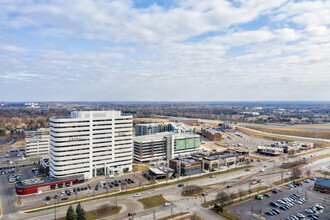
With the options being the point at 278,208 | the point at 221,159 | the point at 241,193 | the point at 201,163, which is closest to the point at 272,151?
the point at 221,159

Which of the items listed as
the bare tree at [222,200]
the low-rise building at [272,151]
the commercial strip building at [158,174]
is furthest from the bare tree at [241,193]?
the low-rise building at [272,151]

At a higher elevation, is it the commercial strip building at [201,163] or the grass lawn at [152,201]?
→ the commercial strip building at [201,163]

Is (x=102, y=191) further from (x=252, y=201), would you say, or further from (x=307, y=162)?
(x=307, y=162)

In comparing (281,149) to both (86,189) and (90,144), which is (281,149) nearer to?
(90,144)

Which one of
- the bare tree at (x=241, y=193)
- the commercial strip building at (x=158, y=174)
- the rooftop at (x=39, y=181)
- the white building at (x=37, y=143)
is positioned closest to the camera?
the bare tree at (x=241, y=193)

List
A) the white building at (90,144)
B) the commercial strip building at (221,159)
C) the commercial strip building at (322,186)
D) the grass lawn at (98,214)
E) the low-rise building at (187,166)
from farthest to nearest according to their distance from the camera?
the commercial strip building at (221,159)
the low-rise building at (187,166)
the white building at (90,144)
the commercial strip building at (322,186)
the grass lawn at (98,214)

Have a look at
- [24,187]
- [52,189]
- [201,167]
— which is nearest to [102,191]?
[52,189]

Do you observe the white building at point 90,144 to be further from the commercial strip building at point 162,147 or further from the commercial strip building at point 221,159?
the commercial strip building at point 221,159
